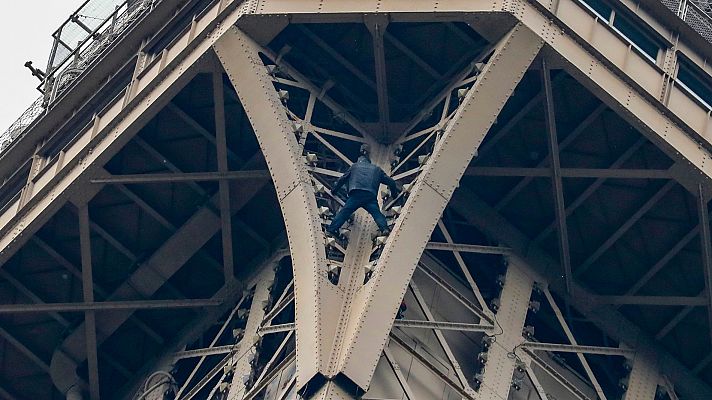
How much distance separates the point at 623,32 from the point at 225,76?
8.03m

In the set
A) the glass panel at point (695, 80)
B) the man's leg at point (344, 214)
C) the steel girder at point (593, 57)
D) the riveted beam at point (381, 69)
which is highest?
the glass panel at point (695, 80)

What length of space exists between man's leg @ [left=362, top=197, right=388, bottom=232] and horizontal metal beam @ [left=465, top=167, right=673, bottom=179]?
13.2 ft

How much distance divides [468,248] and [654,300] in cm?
411

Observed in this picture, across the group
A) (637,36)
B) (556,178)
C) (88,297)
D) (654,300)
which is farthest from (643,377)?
(88,297)

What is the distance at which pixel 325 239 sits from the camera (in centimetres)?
4103

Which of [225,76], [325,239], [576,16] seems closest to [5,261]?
[225,76]

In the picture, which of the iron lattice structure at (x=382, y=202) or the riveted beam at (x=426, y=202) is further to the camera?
the iron lattice structure at (x=382, y=202)

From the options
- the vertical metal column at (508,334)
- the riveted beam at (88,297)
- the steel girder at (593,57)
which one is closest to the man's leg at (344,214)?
the steel girder at (593,57)

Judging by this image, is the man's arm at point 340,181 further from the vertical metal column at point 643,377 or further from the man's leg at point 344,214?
the vertical metal column at point 643,377

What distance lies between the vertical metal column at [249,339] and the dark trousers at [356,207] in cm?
355

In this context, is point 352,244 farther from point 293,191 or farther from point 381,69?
point 381,69

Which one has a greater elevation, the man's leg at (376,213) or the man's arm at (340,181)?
the man's arm at (340,181)

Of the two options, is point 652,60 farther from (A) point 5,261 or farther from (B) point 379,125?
(A) point 5,261

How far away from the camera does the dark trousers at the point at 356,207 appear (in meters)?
41.6
